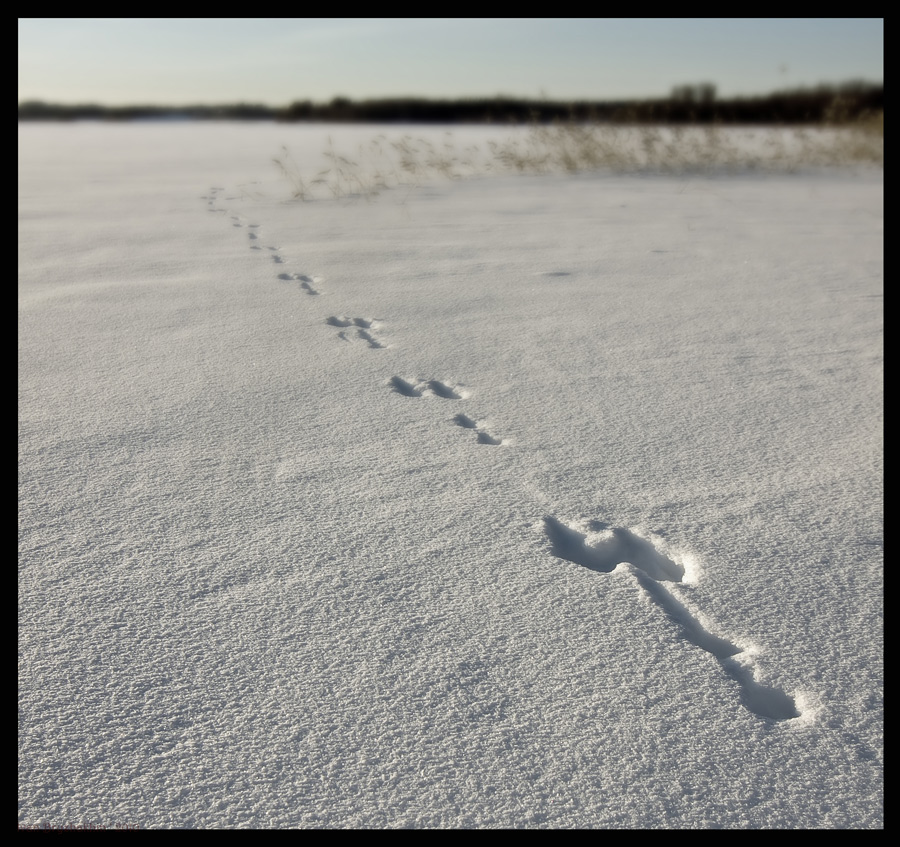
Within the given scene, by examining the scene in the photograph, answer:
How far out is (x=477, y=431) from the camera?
57.8 inches

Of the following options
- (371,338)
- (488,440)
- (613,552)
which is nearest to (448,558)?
(613,552)

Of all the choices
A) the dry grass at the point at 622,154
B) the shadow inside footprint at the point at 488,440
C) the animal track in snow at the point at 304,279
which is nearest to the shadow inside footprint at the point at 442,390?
the shadow inside footprint at the point at 488,440

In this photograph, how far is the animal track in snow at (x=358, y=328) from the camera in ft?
6.57

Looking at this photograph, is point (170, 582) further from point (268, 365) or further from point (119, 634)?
point (268, 365)

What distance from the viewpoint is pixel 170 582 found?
976 mm

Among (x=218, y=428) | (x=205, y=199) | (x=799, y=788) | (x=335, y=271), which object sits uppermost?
(x=205, y=199)

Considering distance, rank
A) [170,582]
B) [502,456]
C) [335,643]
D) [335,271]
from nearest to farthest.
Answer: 1. [335,643]
2. [170,582]
3. [502,456]
4. [335,271]

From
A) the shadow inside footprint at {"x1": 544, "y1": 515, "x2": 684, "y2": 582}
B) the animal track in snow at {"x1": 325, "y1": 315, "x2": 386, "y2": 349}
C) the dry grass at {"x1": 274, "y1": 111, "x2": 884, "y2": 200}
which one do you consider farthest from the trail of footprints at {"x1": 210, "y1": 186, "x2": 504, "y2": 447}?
the dry grass at {"x1": 274, "y1": 111, "x2": 884, "y2": 200}

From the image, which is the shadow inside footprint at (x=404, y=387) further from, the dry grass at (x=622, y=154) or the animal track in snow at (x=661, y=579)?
the dry grass at (x=622, y=154)

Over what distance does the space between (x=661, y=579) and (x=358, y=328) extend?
4.26 feet

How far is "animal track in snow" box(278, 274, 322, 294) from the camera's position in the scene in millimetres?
2548

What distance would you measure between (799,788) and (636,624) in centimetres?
25

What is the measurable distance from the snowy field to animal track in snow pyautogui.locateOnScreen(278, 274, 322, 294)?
0.14 meters
